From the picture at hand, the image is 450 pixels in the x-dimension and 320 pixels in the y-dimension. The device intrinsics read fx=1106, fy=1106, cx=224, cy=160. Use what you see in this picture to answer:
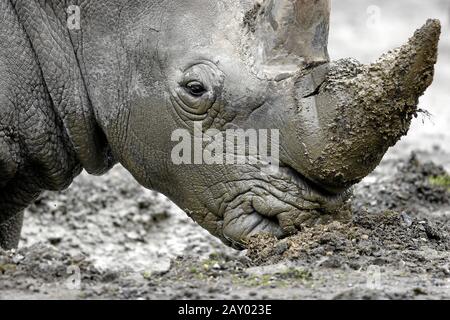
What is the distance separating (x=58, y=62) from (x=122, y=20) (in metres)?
0.46

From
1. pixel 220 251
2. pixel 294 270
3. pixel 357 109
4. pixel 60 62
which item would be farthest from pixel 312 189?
pixel 220 251

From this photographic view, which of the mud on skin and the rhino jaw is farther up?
the rhino jaw

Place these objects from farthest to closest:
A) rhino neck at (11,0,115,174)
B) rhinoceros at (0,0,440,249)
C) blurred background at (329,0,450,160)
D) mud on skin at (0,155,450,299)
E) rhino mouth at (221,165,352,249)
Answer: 1. blurred background at (329,0,450,160)
2. rhino neck at (11,0,115,174)
3. rhino mouth at (221,165,352,249)
4. rhinoceros at (0,0,440,249)
5. mud on skin at (0,155,450,299)

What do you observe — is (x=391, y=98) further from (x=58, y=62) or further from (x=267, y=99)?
(x=58, y=62)

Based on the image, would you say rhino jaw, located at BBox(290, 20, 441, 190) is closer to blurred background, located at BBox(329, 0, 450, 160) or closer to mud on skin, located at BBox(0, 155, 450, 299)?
mud on skin, located at BBox(0, 155, 450, 299)

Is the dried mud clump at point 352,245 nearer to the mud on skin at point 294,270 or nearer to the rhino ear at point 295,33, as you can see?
the mud on skin at point 294,270

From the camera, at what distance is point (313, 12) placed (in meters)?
6.02

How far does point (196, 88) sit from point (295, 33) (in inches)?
24.7

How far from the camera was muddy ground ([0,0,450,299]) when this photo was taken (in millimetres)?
5164

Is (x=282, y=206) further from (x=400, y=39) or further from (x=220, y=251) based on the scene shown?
(x=400, y=39)

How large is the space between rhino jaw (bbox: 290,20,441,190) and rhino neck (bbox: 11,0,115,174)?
4.52 ft

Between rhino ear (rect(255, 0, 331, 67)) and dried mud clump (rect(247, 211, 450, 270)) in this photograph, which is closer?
dried mud clump (rect(247, 211, 450, 270))

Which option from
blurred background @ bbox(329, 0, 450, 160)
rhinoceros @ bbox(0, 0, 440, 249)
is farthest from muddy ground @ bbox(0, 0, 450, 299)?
blurred background @ bbox(329, 0, 450, 160)

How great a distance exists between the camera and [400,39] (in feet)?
55.8
